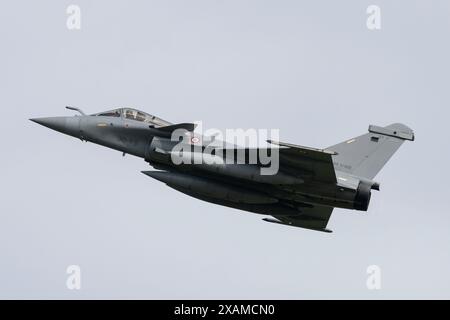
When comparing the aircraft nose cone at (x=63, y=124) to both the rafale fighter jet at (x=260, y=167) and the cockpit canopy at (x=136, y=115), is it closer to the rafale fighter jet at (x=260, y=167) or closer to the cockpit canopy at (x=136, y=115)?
the rafale fighter jet at (x=260, y=167)

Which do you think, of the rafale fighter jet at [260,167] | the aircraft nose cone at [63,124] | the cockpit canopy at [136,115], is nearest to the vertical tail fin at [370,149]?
the rafale fighter jet at [260,167]

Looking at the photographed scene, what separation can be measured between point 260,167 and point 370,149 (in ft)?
12.1

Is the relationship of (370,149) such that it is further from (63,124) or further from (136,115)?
(63,124)

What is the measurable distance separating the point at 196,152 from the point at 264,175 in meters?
2.09

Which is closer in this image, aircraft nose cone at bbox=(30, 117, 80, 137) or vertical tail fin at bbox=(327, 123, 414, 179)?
vertical tail fin at bbox=(327, 123, 414, 179)

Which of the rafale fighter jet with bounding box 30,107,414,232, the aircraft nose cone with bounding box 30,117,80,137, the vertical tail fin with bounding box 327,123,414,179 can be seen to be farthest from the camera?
the aircraft nose cone with bounding box 30,117,80,137

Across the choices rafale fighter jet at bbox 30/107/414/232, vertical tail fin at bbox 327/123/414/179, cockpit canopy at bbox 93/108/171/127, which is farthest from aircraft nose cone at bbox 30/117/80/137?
vertical tail fin at bbox 327/123/414/179

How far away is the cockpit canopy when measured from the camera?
1102 inches

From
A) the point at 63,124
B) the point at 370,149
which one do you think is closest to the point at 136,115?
the point at 63,124

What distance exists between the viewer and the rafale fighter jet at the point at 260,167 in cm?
2667

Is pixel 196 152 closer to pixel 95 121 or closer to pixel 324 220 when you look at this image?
pixel 95 121

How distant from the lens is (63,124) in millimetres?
28344

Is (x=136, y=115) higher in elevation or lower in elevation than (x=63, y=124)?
higher

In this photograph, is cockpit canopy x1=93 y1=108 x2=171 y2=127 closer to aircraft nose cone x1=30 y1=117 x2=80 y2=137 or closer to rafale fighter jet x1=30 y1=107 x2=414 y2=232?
rafale fighter jet x1=30 y1=107 x2=414 y2=232
